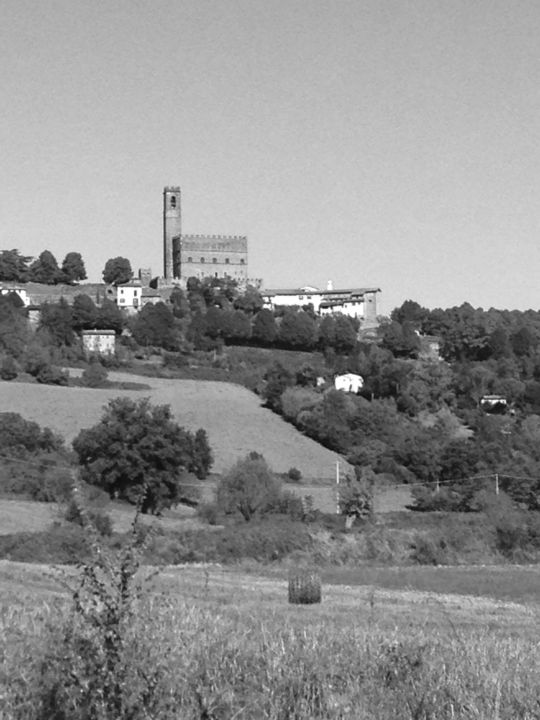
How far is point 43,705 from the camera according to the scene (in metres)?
7.92

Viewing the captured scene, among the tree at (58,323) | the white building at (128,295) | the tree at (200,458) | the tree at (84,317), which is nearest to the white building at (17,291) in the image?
the white building at (128,295)

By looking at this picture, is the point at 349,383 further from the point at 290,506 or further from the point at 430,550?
the point at 430,550

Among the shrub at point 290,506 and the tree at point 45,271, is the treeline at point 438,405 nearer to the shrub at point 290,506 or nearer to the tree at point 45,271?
the shrub at point 290,506

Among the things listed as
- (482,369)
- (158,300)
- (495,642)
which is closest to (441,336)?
(482,369)

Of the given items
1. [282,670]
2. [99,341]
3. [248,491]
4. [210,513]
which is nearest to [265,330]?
[99,341]

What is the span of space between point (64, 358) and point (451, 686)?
82.9m

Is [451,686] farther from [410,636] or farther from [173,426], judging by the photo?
[173,426]

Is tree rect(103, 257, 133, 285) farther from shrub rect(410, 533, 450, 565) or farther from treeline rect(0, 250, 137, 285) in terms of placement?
shrub rect(410, 533, 450, 565)

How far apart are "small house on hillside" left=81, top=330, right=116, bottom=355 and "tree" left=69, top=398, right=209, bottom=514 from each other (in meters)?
38.8

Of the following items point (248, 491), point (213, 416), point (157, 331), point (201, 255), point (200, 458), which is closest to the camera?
point (248, 491)

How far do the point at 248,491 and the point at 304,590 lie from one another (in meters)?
32.8

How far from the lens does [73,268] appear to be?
12812cm

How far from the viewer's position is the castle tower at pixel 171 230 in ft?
448

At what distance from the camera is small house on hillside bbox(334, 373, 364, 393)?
90.9 metres
